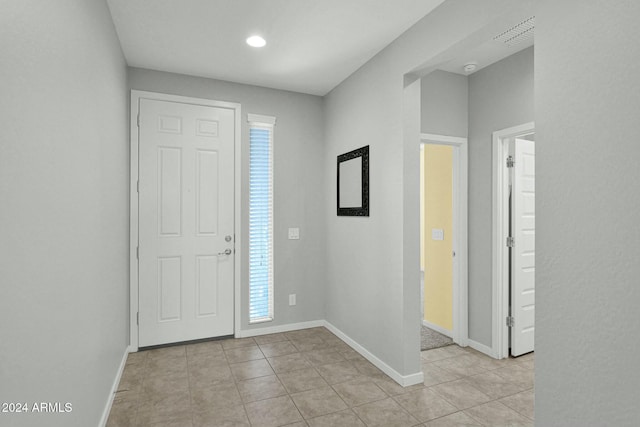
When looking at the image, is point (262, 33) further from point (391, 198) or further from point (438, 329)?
point (438, 329)

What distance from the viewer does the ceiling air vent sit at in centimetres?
261

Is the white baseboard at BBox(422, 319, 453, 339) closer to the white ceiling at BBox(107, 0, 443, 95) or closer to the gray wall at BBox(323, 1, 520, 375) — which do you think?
the gray wall at BBox(323, 1, 520, 375)

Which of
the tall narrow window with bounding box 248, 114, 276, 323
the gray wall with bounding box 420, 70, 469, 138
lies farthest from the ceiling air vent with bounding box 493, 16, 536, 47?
the tall narrow window with bounding box 248, 114, 276, 323

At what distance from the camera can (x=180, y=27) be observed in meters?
2.60

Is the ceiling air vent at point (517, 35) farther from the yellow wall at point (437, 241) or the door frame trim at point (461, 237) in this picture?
the yellow wall at point (437, 241)

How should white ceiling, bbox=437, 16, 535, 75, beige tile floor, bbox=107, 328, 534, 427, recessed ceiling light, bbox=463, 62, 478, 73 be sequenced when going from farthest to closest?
recessed ceiling light, bbox=463, 62, 478, 73 < white ceiling, bbox=437, 16, 535, 75 < beige tile floor, bbox=107, 328, 534, 427

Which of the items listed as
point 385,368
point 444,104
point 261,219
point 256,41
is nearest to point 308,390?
point 385,368

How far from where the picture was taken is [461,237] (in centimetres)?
356

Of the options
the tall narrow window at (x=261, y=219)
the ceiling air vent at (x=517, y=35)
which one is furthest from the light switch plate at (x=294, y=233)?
the ceiling air vent at (x=517, y=35)

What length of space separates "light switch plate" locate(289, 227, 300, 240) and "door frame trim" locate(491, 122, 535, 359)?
81.4 inches

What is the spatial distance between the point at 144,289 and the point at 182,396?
124 cm

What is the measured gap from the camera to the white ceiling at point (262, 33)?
7.64 feet

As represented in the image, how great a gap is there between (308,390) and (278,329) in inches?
53.1

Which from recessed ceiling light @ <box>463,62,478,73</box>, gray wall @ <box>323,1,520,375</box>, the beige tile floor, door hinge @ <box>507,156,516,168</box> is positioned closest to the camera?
the beige tile floor
